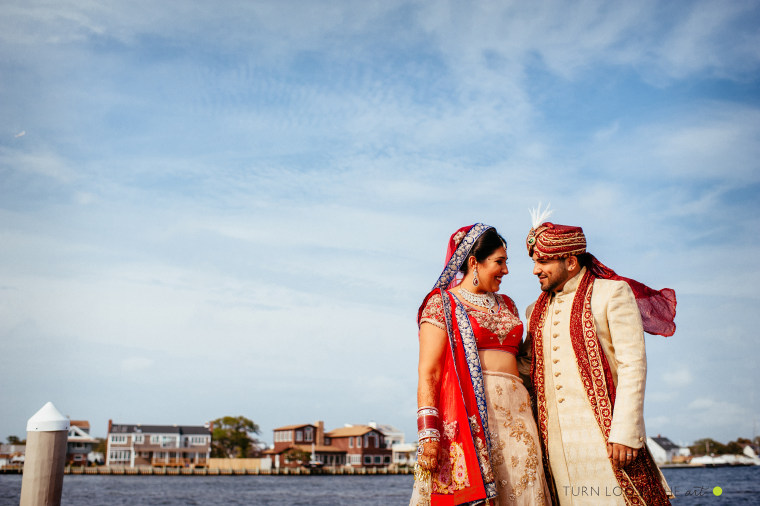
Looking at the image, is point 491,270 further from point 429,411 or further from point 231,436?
point 231,436

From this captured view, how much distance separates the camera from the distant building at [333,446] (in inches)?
2862

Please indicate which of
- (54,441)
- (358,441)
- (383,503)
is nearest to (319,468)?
(358,441)

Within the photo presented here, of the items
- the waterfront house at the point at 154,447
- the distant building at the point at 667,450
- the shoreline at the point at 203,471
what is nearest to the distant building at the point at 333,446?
the shoreline at the point at 203,471

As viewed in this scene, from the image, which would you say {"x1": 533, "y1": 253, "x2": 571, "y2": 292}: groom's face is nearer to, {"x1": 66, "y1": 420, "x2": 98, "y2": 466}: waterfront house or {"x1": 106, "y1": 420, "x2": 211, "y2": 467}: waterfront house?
{"x1": 106, "y1": 420, "x2": 211, "y2": 467}: waterfront house

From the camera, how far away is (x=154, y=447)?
243 ft

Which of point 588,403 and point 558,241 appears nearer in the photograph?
point 588,403

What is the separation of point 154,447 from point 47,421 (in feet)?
250

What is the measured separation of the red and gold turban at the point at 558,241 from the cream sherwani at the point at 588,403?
0.24 m

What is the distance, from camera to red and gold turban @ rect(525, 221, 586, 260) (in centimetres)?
390

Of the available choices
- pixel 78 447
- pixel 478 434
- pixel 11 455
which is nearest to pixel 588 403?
pixel 478 434

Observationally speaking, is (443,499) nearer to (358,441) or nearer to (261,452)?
(358,441)

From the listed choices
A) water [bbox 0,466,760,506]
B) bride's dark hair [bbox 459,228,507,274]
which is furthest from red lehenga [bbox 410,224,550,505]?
water [bbox 0,466,760,506]

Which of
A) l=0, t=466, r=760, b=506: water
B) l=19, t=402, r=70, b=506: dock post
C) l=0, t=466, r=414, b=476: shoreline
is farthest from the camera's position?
l=0, t=466, r=414, b=476: shoreline

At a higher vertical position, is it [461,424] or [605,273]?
[605,273]
